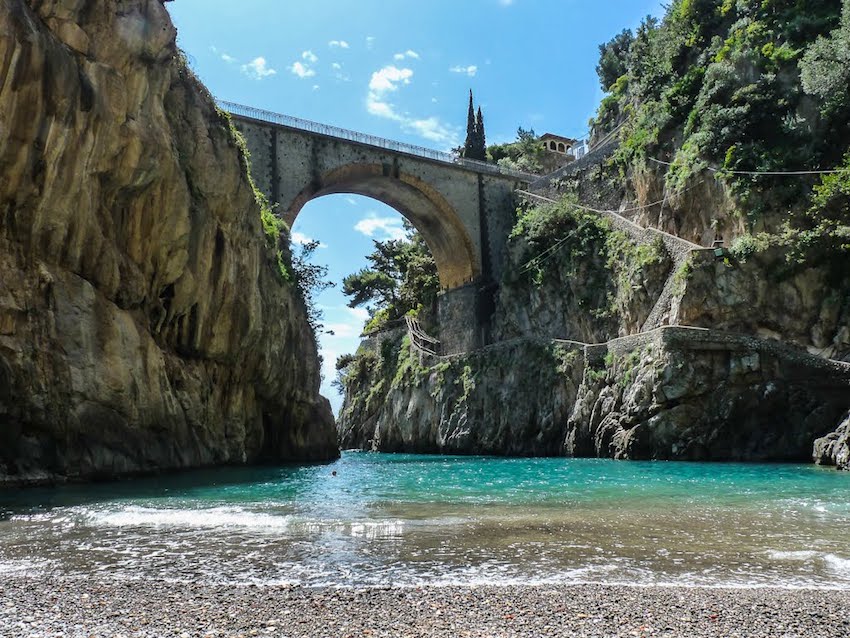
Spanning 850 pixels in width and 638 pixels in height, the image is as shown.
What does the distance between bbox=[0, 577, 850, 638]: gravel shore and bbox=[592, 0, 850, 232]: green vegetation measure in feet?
88.4

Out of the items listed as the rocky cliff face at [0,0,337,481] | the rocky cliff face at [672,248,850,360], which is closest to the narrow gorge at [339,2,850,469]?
the rocky cliff face at [672,248,850,360]

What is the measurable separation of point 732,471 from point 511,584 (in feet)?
58.1

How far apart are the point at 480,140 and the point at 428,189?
105 feet

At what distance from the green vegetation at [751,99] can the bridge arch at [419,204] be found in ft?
44.0

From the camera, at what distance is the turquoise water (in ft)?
23.9

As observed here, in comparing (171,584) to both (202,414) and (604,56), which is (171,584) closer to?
(202,414)

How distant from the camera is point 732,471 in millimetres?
21828

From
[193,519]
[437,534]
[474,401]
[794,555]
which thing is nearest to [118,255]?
[193,519]

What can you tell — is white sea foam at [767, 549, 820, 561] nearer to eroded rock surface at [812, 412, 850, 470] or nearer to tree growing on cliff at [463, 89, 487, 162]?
eroded rock surface at [812, 412, 850, 470]

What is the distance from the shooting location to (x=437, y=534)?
9.59 metres

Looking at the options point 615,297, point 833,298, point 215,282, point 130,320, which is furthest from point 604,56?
point 130,320

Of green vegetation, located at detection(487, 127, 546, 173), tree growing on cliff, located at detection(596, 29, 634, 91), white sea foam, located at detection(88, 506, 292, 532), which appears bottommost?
white sea foam, located at detection(88, 506, 292, 532)

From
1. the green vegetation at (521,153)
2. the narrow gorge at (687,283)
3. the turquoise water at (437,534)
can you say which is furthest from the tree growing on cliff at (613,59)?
the turquoise water at (437,534)

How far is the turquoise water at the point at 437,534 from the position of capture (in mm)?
7273
